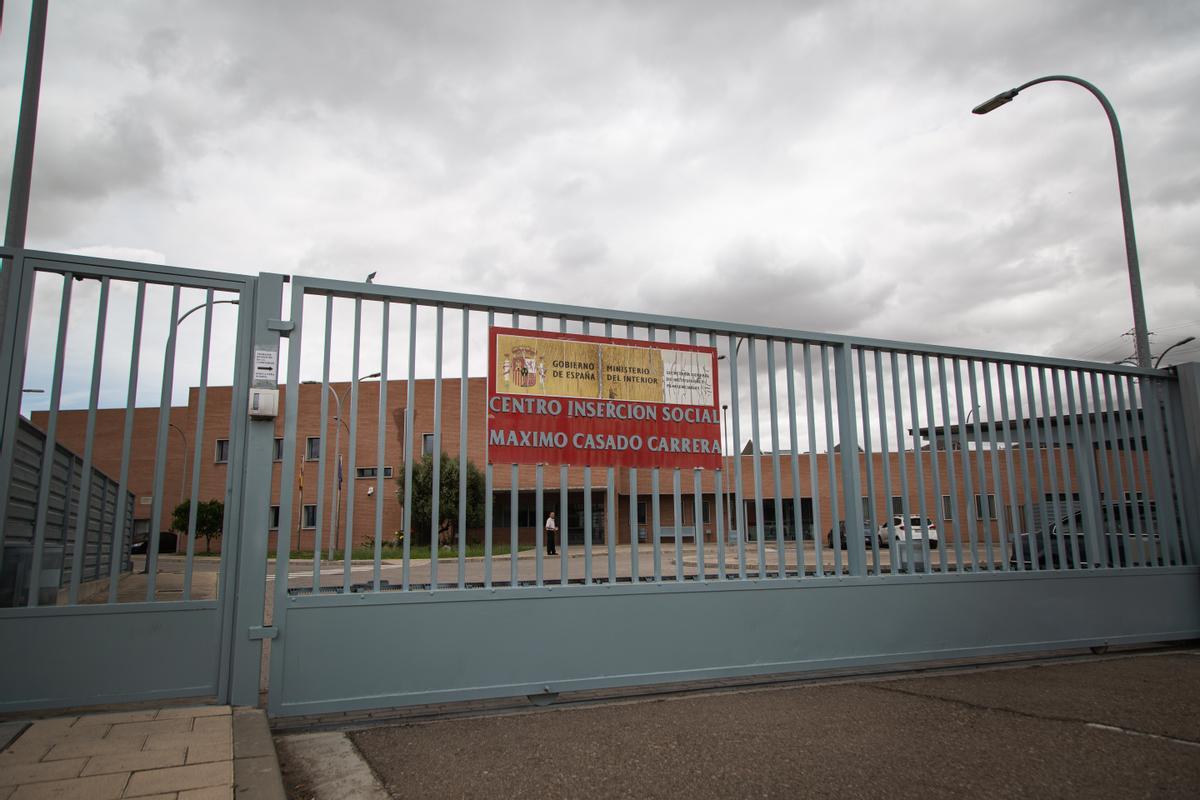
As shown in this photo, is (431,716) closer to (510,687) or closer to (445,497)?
(510,687)

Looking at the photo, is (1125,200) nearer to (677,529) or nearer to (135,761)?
(677,529)

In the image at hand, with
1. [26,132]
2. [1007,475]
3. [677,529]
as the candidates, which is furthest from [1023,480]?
[26,132]

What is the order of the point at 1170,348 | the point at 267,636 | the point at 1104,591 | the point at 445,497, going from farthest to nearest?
the point at 445,497 < the point at 1170,348 < the point at 1104,591 < the point at 267,636

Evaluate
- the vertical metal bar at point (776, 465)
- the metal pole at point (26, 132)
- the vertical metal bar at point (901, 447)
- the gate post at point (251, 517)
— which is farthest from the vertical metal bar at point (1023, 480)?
the metal pole at point (26, 132)

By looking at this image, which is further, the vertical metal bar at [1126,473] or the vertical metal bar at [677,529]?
the vertical metal bar at [1126,473]

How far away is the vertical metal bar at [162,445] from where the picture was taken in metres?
4.29

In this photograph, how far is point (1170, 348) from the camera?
22109mm

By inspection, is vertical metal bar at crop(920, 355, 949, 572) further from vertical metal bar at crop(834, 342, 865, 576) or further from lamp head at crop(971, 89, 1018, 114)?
lamp head at crop(971, 89, 1018, 114)

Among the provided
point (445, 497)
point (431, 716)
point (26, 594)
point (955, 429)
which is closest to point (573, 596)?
point (431, 716)

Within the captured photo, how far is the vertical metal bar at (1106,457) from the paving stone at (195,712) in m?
7.59

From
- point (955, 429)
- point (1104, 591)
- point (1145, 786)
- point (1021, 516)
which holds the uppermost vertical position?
point (955, 429)

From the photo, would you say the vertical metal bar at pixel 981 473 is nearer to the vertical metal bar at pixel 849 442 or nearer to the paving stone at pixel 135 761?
the vertical metal bar at pixel 849 442

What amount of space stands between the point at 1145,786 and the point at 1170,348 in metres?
23.5

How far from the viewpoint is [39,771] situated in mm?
3107
